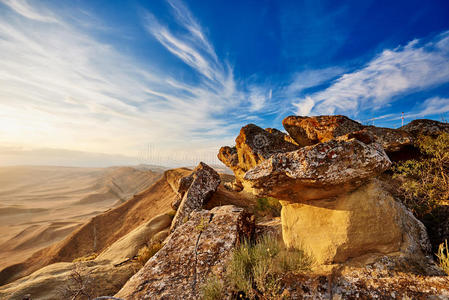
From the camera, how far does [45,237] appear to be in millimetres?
18875

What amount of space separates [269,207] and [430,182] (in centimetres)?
574

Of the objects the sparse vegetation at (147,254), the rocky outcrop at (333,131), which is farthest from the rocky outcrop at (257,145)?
the sparse vegetation at (147,254)

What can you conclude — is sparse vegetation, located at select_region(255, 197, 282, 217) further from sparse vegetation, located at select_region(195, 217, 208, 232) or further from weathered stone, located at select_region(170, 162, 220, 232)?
sparse vegetation, located at select_region(195, 217, 208, 232)

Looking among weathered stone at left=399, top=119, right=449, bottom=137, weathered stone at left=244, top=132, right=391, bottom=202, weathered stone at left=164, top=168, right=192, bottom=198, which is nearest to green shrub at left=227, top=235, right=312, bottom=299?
weathered stone at left=244, top=132, right=391, bottom=202

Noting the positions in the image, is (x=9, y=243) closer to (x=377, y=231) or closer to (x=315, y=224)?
(x=315, y=224)

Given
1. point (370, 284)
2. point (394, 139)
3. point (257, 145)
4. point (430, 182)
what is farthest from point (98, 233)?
point (394, 139)

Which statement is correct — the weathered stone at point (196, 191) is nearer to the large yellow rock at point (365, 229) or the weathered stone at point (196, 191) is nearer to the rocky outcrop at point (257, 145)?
the rocky outcrop at point (257, 145)

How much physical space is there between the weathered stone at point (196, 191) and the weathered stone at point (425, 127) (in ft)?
29.2

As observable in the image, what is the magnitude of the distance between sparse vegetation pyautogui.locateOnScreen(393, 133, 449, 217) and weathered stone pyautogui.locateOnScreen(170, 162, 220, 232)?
286 inches

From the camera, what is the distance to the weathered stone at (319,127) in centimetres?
791

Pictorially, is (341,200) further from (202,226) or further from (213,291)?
(202,226)

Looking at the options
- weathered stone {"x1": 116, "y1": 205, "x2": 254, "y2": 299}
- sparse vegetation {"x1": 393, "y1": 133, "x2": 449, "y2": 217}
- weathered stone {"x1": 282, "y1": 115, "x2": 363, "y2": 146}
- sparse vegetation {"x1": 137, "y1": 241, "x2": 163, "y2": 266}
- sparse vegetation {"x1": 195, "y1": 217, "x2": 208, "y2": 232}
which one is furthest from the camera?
weathered stone {"x1": 282, "y1": 115, "x2": 363, "y2": 146}

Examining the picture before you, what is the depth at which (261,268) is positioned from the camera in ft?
10.6

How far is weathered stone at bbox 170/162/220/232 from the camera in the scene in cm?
823
